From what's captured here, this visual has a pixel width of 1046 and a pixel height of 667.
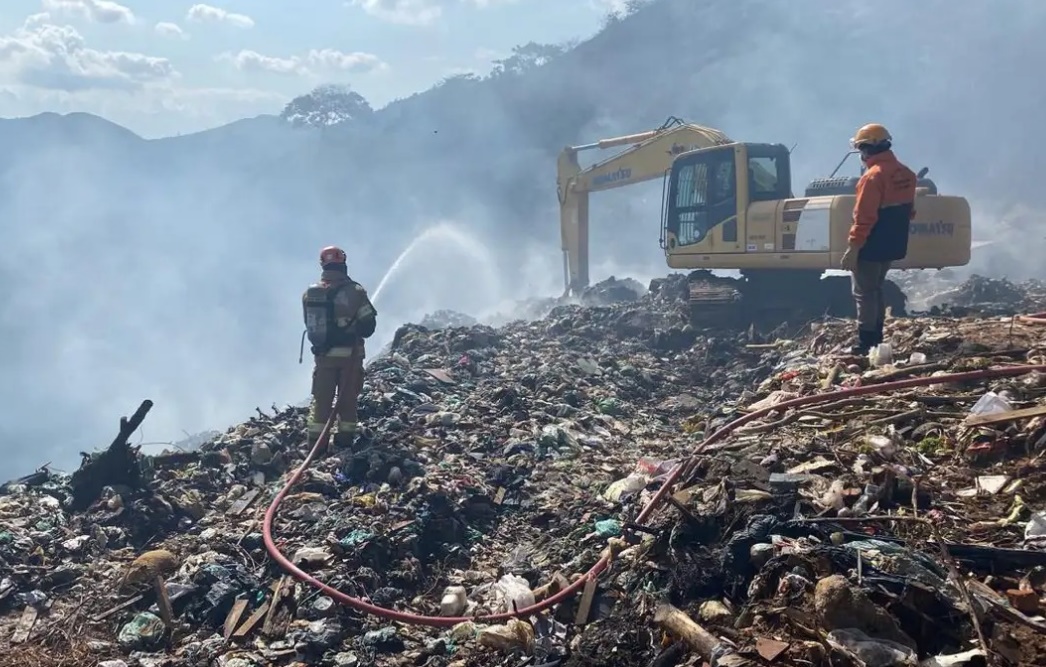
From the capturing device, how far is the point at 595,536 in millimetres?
4820

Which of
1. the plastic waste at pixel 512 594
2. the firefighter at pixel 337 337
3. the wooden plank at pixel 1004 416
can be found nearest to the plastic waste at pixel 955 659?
the wooden plank at pixel 1004 416

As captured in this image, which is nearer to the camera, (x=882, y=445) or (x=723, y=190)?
(x=882, y=445)

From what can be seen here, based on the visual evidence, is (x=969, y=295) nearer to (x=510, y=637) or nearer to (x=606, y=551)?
(x=606, y=551)

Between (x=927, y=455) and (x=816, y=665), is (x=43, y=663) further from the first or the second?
(x=927, y=455)

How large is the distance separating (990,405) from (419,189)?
133ft

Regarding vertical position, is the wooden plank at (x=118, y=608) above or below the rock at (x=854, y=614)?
below

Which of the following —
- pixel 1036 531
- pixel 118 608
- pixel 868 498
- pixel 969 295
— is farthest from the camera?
pixel 969 295

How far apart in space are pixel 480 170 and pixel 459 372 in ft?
110

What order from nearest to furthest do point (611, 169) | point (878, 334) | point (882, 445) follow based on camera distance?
point (882, 445) → point (878, 334) → point (611, 169)

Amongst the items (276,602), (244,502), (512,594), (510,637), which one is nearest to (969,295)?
(512,594)

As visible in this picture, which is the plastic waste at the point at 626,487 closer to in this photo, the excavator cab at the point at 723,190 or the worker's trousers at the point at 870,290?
the worker's trousers at the point at 870,290

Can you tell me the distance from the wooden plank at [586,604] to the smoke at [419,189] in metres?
26.0

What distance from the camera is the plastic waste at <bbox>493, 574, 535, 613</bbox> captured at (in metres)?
4.27

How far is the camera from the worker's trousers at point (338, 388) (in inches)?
287
